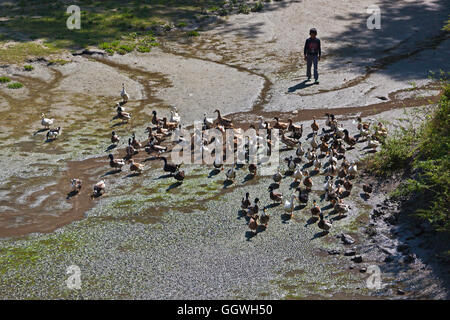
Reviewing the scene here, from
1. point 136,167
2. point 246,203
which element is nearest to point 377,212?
point 246,203

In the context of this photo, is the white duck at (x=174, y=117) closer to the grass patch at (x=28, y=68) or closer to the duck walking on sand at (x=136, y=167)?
the duck walking on sand at (x=136, y=167)

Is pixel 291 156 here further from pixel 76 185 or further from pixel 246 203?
pixel 76 185

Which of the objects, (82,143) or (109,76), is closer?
(82,143)

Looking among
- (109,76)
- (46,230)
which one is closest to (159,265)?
(46,230)

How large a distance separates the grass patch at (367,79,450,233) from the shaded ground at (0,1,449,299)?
1364 millimetres

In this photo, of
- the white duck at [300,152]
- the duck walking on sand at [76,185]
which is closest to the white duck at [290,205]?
the white duck at [300,152]

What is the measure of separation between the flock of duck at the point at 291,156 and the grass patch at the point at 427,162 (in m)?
1.14

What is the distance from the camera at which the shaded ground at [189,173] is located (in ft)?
47.1

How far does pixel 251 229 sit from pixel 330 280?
313 cm

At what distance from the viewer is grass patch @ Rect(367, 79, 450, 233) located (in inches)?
590

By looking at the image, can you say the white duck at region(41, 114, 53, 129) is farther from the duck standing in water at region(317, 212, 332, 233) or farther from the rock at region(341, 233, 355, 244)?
the rock at region(341, 233, 355, 244)

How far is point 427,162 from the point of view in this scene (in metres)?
15.6
